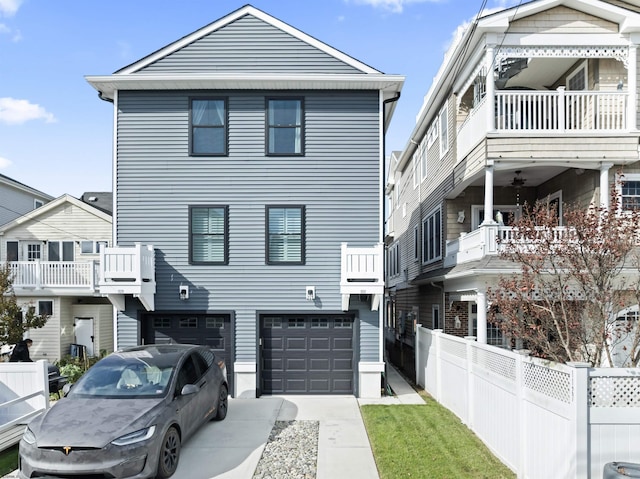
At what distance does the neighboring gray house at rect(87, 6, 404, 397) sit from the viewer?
36.1ft

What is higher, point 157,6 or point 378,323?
point 157,6

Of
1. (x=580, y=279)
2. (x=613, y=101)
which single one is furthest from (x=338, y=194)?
(x=613, y=101)

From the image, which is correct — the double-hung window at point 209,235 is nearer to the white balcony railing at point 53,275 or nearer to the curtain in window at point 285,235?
the curtain in window at point 285,235

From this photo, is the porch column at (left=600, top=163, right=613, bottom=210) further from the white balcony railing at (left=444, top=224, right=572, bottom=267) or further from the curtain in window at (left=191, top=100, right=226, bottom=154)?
the curtain in window at (left=191, top=100, right=226, bottom=154)

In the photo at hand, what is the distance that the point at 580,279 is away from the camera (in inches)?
251

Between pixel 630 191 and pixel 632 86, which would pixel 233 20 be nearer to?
pixel 632 86

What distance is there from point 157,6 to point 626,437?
12001 mm

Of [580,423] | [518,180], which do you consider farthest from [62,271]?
[580,423]

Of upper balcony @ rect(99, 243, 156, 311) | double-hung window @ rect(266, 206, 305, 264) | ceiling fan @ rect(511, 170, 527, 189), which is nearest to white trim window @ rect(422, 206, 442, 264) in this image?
ceiling fan @ rect(511, 170, 527, 189)

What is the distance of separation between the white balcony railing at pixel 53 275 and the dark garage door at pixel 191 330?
5.99 meters

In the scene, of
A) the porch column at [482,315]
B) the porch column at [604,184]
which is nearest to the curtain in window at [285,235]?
the porch column at [482,315]

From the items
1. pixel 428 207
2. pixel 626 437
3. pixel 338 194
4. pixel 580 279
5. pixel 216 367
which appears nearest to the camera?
pixel 626 437

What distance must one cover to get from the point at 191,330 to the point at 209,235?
93.9 inches

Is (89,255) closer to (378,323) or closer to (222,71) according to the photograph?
(222,71)
